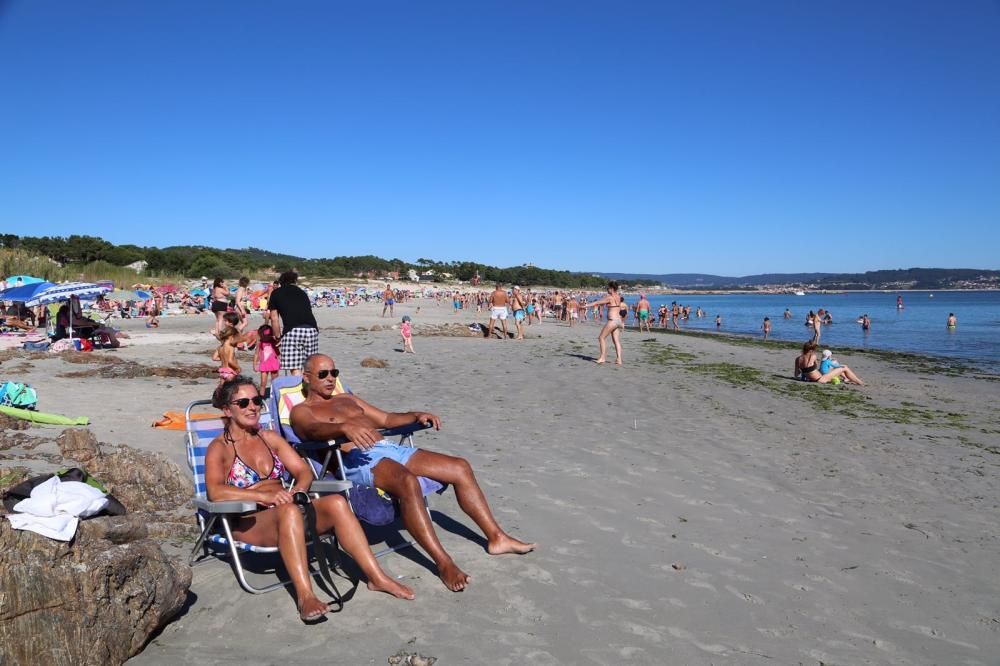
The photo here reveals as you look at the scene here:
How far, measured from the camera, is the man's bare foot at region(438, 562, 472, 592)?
3.44 metres

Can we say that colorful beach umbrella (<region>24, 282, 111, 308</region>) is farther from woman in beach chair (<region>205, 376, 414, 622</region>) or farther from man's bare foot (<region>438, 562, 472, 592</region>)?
man's bare foot (<region>438, 562, 472, 592</region>)

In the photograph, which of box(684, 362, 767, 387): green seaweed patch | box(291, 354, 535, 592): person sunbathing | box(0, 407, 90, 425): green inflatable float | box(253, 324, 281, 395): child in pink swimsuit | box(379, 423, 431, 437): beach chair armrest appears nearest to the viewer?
box(291, 354, 535, 592): person sunbathing

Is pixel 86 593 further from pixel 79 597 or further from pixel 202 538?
pixel 202 538

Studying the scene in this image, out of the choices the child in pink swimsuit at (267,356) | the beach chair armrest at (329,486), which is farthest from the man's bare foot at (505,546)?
the child in pink swimsuit at (267,356)

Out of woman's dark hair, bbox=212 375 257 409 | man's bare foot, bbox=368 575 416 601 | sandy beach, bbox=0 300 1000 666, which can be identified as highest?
woman's dark hair, bbox=212 375 257 409

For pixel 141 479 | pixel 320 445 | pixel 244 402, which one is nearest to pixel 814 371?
pixel 320 445

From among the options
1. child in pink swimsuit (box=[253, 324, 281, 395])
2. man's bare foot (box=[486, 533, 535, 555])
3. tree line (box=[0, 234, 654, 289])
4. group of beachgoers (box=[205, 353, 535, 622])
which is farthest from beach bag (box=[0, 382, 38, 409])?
tree line (box=[0, 234, 654, 289])

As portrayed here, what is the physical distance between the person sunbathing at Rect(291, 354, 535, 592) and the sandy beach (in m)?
0.15

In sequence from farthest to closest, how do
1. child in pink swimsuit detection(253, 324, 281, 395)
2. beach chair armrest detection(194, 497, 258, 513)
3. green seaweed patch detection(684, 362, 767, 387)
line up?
green seaweed patch detection(684, 362, 767, 387)
child in pink swimsuit detection(253, 324, 281, 395)
beach chair armrest detection(194, 497, 258, 513)

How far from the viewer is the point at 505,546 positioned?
3891 mm

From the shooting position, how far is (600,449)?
6457 mm

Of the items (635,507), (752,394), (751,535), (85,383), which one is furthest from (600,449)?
(85,383)

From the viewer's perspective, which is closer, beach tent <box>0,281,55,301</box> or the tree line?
beach tent <box>0,281,55,301</box>

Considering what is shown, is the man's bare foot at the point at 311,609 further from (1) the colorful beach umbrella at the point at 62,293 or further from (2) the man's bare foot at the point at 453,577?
(1) the colorful beach umbrella at the point at 62,293
